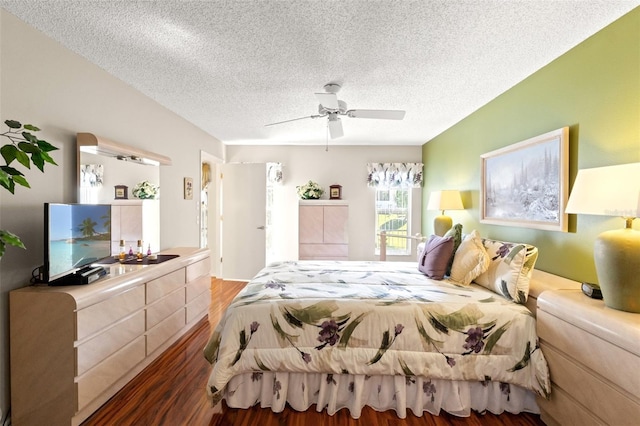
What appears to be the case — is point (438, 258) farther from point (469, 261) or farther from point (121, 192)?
point (121, 192)

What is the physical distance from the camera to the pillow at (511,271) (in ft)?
6.81

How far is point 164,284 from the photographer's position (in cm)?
271

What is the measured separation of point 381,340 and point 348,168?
4036 mm

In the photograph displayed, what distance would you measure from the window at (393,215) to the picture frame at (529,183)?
7.60 ft

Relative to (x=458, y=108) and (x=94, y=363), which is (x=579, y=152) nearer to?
(x=458, y=108)

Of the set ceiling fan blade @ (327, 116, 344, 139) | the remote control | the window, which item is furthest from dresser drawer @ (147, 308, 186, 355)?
the window

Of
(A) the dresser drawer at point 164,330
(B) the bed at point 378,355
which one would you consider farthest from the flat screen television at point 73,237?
(B) the bed at point 378,355

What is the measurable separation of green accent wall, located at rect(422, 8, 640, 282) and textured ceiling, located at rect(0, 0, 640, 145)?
0.12 metres

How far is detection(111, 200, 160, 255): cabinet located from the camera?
2.67 m

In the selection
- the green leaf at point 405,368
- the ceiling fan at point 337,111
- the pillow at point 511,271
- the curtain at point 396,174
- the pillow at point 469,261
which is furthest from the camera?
the curtain at point 396,174

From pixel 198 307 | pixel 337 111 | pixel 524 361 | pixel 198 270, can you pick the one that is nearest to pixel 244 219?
pixel 198 270

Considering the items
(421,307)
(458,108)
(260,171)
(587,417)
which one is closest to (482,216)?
(458,108)

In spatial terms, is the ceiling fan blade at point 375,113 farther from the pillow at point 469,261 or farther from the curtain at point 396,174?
the curtain at point 396,174

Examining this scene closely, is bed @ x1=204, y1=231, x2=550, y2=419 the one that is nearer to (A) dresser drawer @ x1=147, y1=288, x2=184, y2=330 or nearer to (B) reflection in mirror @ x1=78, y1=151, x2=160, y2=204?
(A) dresser drawer @ x1=147, y1=288, x2=184, y2=330
